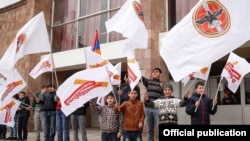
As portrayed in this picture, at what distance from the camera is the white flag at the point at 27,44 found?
Answer: 689 cm

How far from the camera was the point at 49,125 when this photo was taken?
8.12 m

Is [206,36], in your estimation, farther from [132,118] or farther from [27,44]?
[27,44]

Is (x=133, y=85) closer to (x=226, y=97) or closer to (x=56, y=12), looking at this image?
(x=226, y=97)

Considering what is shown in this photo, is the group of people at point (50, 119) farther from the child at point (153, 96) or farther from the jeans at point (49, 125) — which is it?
the child at point (153, 96)

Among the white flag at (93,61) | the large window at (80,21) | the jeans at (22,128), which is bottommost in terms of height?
the jeans at (22,128)

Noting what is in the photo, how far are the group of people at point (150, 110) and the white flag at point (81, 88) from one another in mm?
395

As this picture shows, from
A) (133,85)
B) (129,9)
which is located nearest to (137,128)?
(133,85)

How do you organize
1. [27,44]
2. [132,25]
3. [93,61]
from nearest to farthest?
[93,61] < [132,25] < [27,44]

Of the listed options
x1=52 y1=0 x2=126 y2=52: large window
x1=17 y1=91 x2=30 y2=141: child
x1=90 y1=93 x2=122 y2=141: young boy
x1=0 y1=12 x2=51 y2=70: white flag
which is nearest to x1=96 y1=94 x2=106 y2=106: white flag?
x1=90 y1=93 x2=122 y2=141: young boy

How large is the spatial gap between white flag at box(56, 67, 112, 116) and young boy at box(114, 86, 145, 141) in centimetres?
45

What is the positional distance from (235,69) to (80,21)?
7.41 meters

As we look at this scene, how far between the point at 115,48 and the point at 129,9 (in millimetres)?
3840

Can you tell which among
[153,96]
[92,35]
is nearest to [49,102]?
[153,96]

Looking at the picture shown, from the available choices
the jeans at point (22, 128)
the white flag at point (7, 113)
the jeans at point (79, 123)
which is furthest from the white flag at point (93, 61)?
the jeans at point (22, 128)
